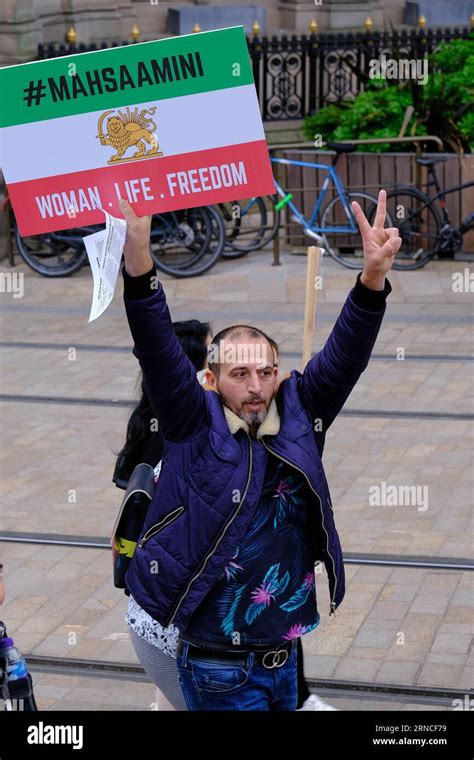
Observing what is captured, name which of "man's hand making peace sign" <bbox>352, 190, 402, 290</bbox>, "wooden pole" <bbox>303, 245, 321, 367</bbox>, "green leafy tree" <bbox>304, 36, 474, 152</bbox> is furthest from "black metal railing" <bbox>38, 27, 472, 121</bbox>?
"man's hand making peace sign" <bbox>352, 190, 402, 290</bbox>

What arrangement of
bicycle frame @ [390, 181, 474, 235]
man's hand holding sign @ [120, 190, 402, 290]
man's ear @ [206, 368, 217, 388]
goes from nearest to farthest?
1. man's hand holding sign @ [120, 190, 402, 290]
2. man's ear @ [206, 368, 217, 388]
3. bicycle frame @ [390, 181, 474, 235]

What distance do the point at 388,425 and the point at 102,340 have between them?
3323 mm

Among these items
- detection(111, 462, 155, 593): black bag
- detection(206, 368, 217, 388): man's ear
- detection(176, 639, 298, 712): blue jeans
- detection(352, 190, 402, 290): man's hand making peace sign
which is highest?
detection(352, 190, 402, 290): man's hand making peace sign

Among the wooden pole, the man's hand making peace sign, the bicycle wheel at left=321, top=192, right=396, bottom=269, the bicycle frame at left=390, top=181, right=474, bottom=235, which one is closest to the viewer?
the man's hand making peace sign

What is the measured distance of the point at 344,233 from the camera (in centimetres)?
1396

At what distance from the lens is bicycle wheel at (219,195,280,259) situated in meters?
14.3

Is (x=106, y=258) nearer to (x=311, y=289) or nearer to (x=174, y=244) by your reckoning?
(x=311, y=289)

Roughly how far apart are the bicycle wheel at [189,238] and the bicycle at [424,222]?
1.75 m

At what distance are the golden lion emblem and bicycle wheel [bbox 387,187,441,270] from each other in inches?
384

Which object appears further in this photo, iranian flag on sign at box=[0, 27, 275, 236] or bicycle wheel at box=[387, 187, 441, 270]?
bicycle wheel at box=[387, 187, 441, 270]

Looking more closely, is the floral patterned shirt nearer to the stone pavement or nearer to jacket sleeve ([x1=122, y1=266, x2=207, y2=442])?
jacket sleeve ([x1=122, y1=266, x2=207, y2=442])

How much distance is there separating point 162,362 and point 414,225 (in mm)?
10156

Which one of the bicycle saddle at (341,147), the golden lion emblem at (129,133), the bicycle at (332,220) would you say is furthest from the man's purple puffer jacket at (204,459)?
the bicycle saddle at (341,147)

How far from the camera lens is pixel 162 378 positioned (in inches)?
144
